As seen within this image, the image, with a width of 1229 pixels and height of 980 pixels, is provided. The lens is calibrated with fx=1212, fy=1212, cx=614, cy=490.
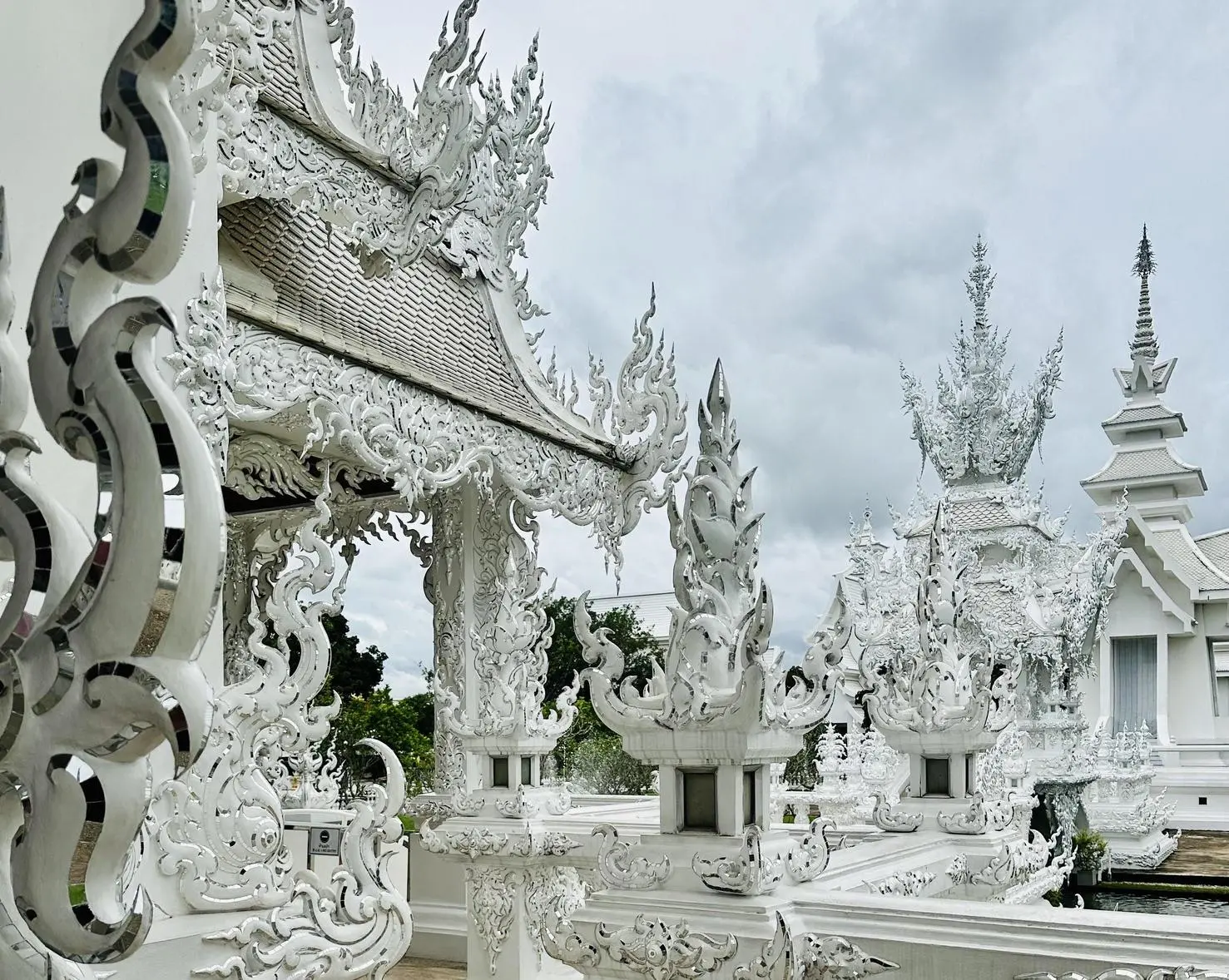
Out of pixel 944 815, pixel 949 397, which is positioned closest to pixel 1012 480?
pixel 949 397

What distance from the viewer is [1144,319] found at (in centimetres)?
1817

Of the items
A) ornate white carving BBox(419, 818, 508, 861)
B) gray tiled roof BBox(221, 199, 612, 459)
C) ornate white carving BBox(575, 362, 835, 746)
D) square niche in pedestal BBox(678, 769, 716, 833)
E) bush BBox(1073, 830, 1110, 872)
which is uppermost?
gray tiled roof BBox(221, 199, 612, 459)

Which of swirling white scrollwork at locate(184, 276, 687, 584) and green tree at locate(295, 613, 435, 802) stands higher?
swirling white scrollwork at locate(184, 276, 687, 584)

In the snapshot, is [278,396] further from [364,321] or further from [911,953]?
[911,953]

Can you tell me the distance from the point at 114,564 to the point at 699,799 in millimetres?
3342

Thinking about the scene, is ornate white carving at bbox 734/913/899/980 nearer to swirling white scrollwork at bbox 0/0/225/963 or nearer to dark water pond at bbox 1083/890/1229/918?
swirling white scrollwork at bbox 0/0/225/963

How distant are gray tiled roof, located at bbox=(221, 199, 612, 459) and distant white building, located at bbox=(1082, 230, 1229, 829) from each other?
12.6 metres

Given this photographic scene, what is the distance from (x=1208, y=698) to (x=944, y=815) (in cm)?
1266

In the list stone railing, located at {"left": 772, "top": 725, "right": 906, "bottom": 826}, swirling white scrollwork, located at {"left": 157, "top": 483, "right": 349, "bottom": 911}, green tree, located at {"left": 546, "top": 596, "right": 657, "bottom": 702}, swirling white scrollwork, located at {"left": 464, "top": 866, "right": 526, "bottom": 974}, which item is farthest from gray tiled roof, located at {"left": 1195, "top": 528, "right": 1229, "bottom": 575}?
A: swirling white scrollwork, located at {"left": 157, "top": 483, "right": 349, "bottom": 911}

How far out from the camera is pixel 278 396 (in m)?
4.46

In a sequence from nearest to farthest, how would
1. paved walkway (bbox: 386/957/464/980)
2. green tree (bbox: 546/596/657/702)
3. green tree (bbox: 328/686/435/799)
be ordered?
paved walkway (bbox: 386/957/464/980), green tree (bbox: 328/686/435/799), green tree (bbox: 546/596/657/702)

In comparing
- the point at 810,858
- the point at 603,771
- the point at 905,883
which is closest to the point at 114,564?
the point at 810,858

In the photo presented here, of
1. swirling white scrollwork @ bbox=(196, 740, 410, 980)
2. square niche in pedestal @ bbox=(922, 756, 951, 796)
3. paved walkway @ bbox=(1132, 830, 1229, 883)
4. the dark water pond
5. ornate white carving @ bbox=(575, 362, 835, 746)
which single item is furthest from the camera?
paved walkway @ bbox=(1132, 830, 1229, 883)

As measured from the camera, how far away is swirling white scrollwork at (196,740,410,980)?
3271 mm
